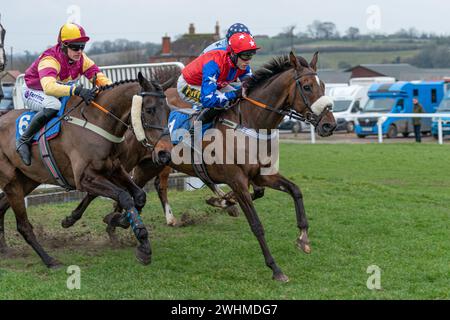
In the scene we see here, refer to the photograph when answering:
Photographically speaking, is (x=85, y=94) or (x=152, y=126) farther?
(x=85, y=94)

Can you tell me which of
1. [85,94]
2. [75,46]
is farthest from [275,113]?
[75,46]

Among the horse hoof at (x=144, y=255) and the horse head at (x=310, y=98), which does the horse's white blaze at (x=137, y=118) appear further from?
the horse head at (x=310, y=98)

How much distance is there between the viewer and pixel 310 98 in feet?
23.4

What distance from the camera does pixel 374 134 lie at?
28156mm

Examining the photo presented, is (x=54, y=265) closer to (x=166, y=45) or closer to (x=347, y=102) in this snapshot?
(x=347, y=102)

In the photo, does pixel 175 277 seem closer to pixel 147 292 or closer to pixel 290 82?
pixel 147 292

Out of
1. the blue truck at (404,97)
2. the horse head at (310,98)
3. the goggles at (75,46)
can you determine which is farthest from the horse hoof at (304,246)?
the blue truck at (404,97)

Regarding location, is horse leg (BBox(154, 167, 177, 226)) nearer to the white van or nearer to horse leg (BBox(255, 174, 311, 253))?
horse leg (BBox(255, 174, 311, 253))

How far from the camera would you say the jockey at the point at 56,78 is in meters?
7.38

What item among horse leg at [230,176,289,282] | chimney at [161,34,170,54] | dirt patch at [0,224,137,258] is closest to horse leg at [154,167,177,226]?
dirt patch at [0,224,137,258]

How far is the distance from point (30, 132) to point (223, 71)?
2119 millimetres

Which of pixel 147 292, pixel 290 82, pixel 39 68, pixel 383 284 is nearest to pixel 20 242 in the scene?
pixel 39 68

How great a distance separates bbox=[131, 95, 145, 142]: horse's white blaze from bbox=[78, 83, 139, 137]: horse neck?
0.34 meters

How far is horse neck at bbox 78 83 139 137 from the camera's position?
733cm
